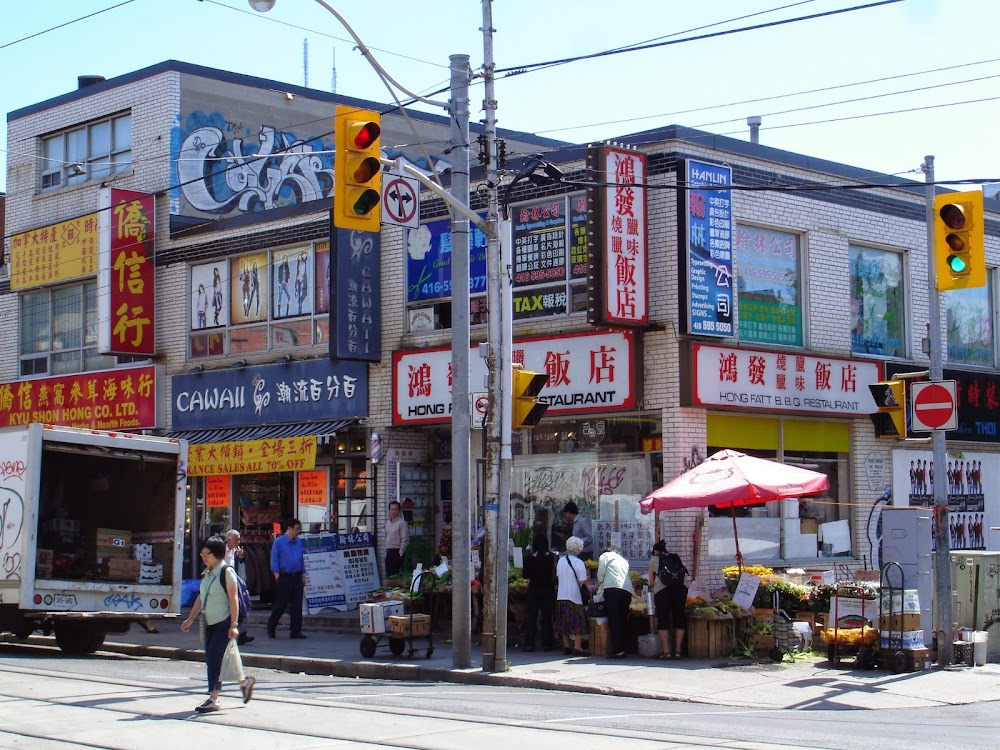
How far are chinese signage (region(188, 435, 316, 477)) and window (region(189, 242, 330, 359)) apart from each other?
73.9 inches

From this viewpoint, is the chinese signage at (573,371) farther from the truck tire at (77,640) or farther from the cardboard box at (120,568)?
the truck tire at (77,640)

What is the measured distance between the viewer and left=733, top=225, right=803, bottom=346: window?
793 inches

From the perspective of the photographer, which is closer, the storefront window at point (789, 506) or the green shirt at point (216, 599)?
the green shirt at point (216, 599)

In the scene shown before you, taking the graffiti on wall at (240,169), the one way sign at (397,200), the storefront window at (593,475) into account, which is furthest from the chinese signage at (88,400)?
the one way sign at (397,200)

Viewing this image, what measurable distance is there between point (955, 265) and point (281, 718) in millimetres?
8131

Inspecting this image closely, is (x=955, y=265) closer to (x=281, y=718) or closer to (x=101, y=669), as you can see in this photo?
(x=281, y=718)

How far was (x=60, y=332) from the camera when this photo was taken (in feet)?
94.1

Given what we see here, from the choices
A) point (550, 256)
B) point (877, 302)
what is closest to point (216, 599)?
point (550, 256)

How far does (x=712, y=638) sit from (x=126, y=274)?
1507 centimetres

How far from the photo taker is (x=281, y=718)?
11.6 metres

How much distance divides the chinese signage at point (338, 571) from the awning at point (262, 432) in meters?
1.97

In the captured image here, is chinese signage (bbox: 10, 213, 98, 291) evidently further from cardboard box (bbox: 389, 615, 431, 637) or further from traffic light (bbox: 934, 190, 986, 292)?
traffic light (bbox: 934, 190, 986, 292)

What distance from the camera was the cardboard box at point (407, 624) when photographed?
16.8 metres

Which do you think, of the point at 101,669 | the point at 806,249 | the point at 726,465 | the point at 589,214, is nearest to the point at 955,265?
the point at 726,465
